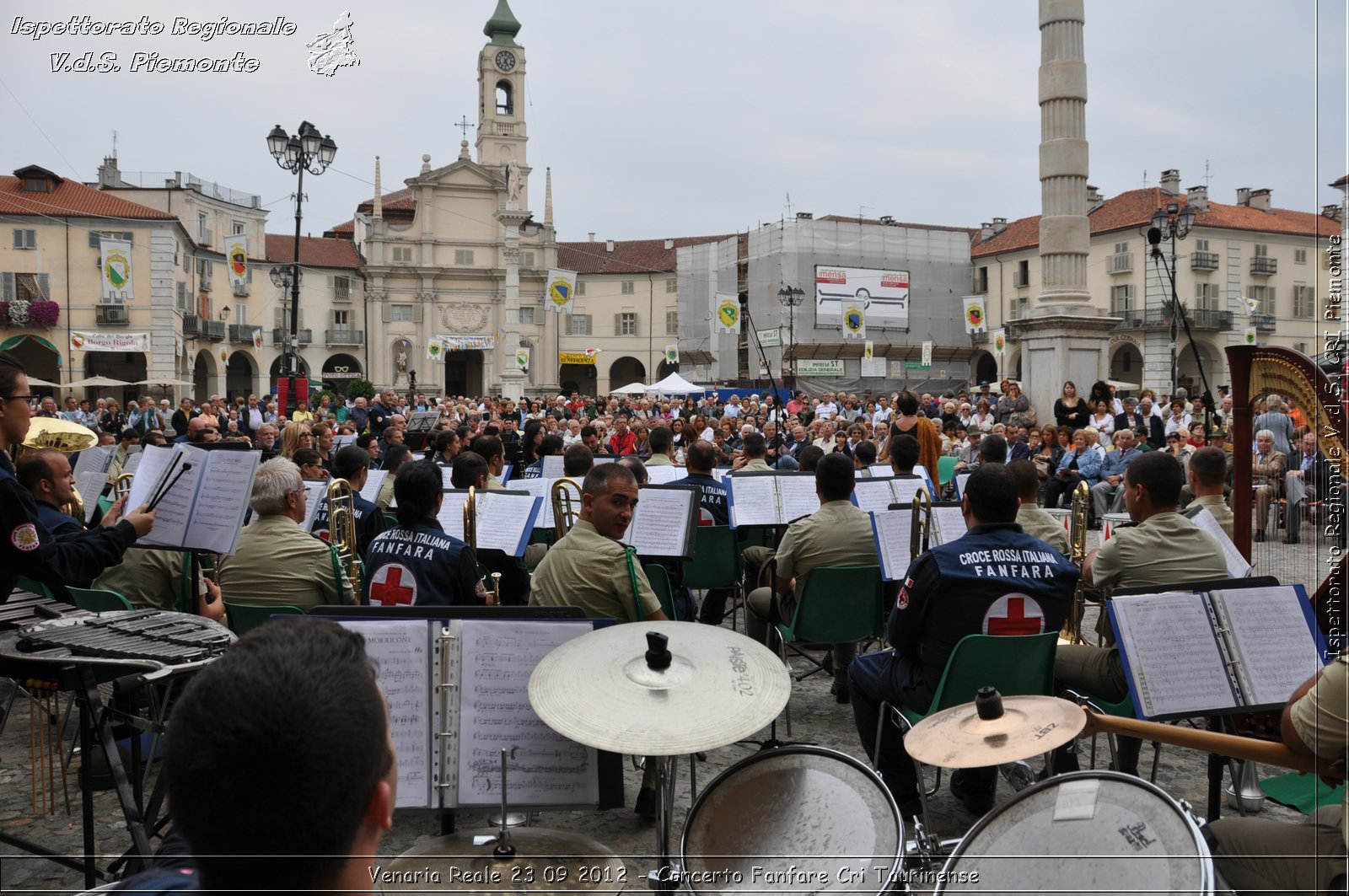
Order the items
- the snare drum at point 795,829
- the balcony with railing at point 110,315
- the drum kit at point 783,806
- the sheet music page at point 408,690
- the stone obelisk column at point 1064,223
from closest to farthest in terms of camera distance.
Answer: the drum kit at point 783,806, the snare drum at point 795,829, the sheet music page at point 408,690, the stone obelisk column at point 1064,223, the balcony with railing at point 110,315

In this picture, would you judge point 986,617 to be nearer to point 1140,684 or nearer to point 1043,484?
point 1140,684

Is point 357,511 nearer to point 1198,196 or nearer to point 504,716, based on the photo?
point 504,716

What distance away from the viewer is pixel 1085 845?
6.96ft

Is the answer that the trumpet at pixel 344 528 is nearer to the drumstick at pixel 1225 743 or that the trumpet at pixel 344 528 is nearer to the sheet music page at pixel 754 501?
the sheet music page at pixel 754 501

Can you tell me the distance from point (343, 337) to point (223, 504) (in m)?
57.7

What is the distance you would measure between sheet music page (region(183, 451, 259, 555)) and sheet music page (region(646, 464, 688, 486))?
15.1 ft

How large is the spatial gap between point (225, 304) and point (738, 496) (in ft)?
176

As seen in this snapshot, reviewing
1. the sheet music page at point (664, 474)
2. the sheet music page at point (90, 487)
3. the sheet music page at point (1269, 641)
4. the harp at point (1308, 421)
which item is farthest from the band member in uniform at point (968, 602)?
the sheet music page at point (90, 487)

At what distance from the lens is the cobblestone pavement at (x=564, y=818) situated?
12.4 ft

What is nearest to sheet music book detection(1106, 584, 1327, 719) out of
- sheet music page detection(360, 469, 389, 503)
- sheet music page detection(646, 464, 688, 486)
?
sheet music page detection(646, 464, 688, 486)

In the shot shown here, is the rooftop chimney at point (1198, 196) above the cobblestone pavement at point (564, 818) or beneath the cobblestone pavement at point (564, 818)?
above

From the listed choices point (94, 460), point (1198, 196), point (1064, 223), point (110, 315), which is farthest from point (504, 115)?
point (94, 460)

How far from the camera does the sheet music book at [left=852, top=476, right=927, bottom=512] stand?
738 cm

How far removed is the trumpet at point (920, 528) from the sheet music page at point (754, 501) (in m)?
1.66
